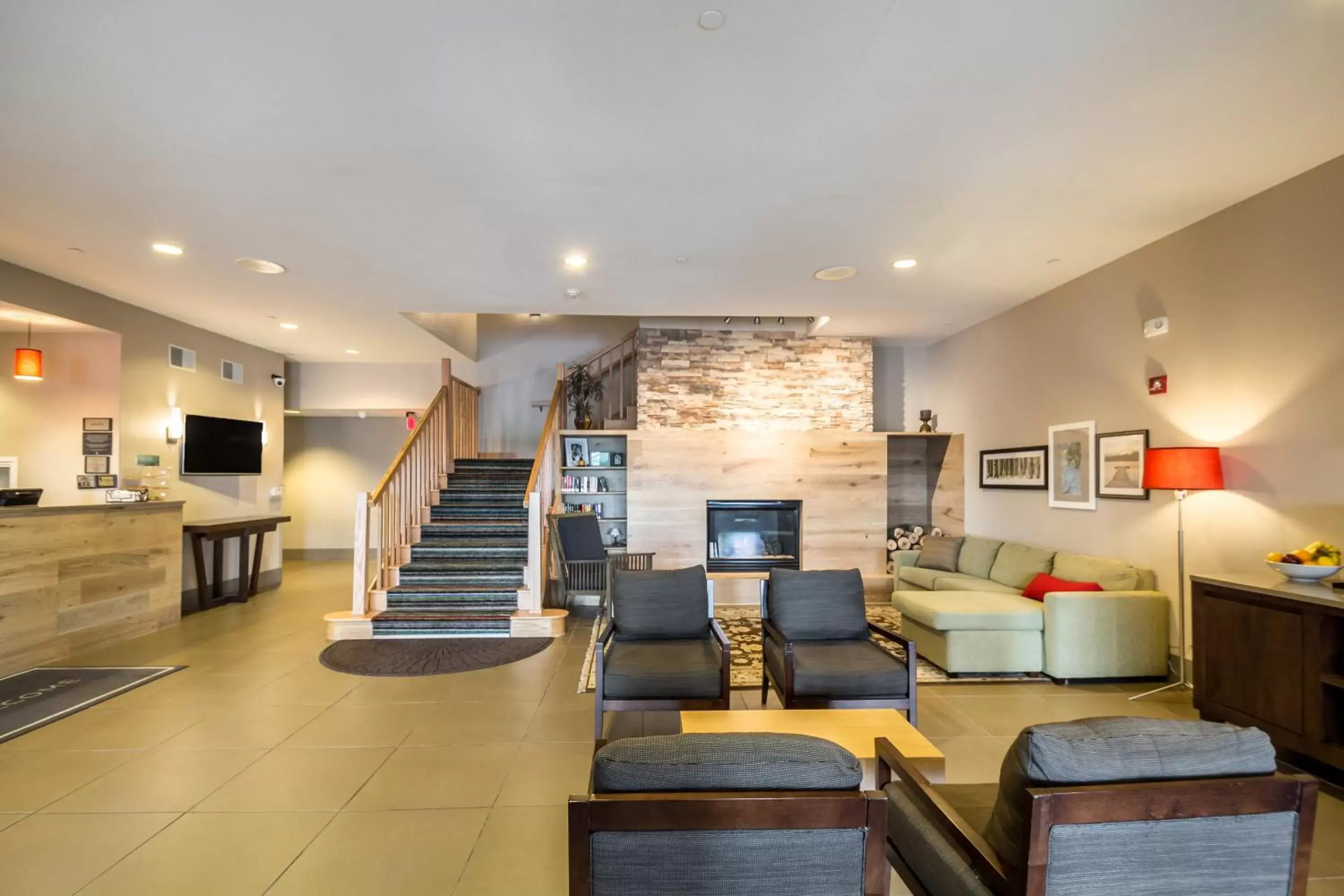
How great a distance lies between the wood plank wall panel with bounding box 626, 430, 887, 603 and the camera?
24.1ft

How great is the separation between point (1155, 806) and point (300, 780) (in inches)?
131

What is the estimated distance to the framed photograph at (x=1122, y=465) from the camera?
4559 millimetres

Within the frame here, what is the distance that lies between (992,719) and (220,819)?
3897 millimetres

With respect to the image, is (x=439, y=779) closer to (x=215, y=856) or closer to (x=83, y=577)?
(x=215, y=856)

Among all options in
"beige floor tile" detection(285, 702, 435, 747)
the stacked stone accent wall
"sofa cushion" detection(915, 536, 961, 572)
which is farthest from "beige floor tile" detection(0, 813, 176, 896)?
"sofa cushion" detection(915, 536, 961, 572)

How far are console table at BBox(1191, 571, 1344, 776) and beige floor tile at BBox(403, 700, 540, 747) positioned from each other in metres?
3.51

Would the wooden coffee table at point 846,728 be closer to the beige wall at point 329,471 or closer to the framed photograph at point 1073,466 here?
the framed photograph at point 1073,466

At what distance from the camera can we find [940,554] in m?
6.57

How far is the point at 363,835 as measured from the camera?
8.25 ft

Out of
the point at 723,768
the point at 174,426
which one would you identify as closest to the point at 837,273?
the point at 723,768

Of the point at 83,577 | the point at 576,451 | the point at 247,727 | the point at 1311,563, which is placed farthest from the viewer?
the point at 576,451

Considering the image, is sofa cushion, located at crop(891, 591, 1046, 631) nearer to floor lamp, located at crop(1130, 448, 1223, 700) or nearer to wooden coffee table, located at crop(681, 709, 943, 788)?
floor lamp, located at crop(1130, 448, 1223, 700)

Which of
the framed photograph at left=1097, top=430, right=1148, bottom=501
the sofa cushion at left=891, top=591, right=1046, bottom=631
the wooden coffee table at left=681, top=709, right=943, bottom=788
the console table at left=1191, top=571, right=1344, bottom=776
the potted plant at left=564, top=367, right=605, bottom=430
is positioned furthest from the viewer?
the potted plant at left=564, top=367, right=605, bottom=430

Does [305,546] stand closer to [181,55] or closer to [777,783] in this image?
[181,55]
